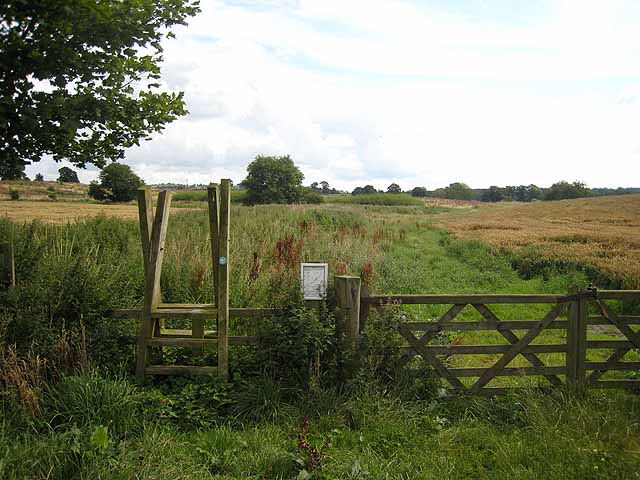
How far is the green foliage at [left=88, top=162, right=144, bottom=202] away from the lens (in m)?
27.8

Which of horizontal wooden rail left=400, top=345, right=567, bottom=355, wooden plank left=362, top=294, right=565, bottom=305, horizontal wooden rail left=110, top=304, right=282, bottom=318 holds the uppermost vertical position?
wooden plank left=362, top=294, right=565, bottom=305

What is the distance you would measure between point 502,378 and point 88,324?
5.52 metres

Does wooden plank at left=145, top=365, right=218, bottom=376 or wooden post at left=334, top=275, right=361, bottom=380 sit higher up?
wooden post at left=334, top=275, right=361, bottom=380

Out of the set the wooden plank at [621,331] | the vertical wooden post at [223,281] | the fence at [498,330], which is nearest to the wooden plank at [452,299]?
the fence at [498,330]

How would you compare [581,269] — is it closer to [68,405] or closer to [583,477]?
[583,477]

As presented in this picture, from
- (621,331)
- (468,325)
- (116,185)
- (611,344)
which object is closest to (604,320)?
(621,331)

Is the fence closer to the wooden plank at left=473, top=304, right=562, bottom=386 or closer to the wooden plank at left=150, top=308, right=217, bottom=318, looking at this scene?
the wooden plank at left=473, top=304, right=562, bottom=386

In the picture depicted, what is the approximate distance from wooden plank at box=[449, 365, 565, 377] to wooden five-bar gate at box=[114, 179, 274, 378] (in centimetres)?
236

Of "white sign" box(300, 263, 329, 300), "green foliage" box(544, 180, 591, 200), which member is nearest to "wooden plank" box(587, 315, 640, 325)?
"white sign" box(300, 263, 329, 300)

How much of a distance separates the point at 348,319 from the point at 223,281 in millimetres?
1515

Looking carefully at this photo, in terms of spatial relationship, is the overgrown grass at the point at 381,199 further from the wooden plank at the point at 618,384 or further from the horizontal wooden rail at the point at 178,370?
the horizontal wooden rail at the point at 178,370

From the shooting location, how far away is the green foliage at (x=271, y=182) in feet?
324

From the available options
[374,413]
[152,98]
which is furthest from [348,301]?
[152,98]

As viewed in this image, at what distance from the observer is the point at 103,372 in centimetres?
546
